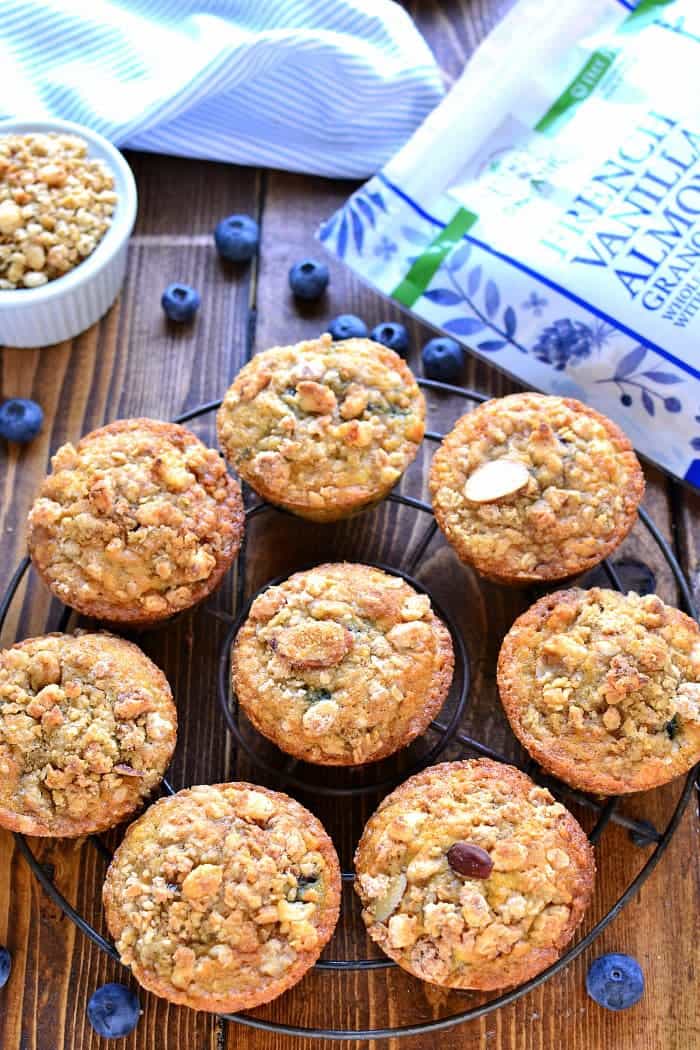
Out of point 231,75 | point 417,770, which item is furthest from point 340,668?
point 231,75

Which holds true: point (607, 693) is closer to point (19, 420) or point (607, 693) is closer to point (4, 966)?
point (4, 966)

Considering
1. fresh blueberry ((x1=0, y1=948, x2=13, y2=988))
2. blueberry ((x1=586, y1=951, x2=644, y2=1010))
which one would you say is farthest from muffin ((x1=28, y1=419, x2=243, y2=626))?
blueberry ((x1=586, y1=951, x2=644, y2=1010))

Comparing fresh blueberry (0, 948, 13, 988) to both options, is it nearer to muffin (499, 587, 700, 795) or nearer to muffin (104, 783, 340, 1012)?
muffin (104, 783, 340, 1012)

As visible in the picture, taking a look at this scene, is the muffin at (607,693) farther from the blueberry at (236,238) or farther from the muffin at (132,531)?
the blueberry at (236,238)

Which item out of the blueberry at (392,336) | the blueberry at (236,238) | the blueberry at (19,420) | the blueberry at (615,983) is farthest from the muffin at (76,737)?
the blueberry at (236,238)

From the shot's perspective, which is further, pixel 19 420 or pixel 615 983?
pixel 19 420

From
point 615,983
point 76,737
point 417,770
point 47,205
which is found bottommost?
point 615,983
